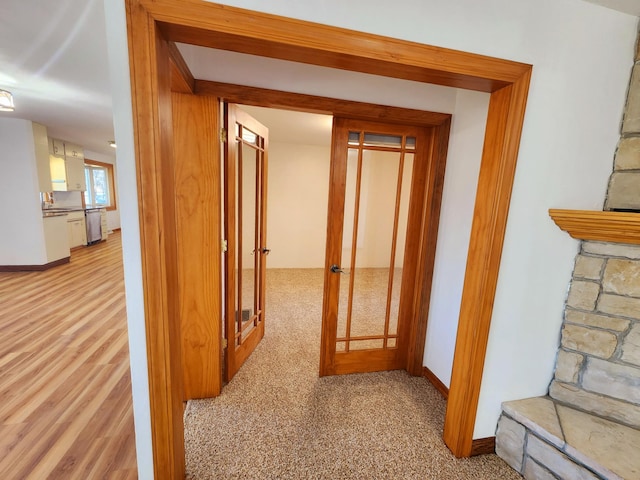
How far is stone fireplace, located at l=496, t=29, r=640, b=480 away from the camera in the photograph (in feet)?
4.26

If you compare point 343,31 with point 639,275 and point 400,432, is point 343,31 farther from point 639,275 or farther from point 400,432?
point 400,432

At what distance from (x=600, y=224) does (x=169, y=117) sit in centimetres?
207

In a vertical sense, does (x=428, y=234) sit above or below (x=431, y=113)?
below

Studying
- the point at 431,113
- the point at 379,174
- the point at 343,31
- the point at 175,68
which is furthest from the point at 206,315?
the point at 431,113

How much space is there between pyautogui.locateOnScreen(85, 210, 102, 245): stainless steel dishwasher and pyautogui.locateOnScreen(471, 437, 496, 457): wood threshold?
8.05 metres

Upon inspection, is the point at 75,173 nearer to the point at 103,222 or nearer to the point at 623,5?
the point at 103,222

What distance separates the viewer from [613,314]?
4.65 feet

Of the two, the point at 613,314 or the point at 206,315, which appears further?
the point at 206,315

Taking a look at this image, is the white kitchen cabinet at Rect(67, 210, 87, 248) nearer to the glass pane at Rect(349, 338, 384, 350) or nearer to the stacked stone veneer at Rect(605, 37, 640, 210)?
the glass pane at Rect(349, 338, 384, 350)

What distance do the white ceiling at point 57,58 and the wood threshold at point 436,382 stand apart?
2.48m

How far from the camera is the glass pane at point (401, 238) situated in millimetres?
2084

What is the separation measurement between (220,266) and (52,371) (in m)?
1.77

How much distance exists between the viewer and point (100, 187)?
25.2ft

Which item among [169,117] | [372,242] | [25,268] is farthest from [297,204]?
[25,268]
